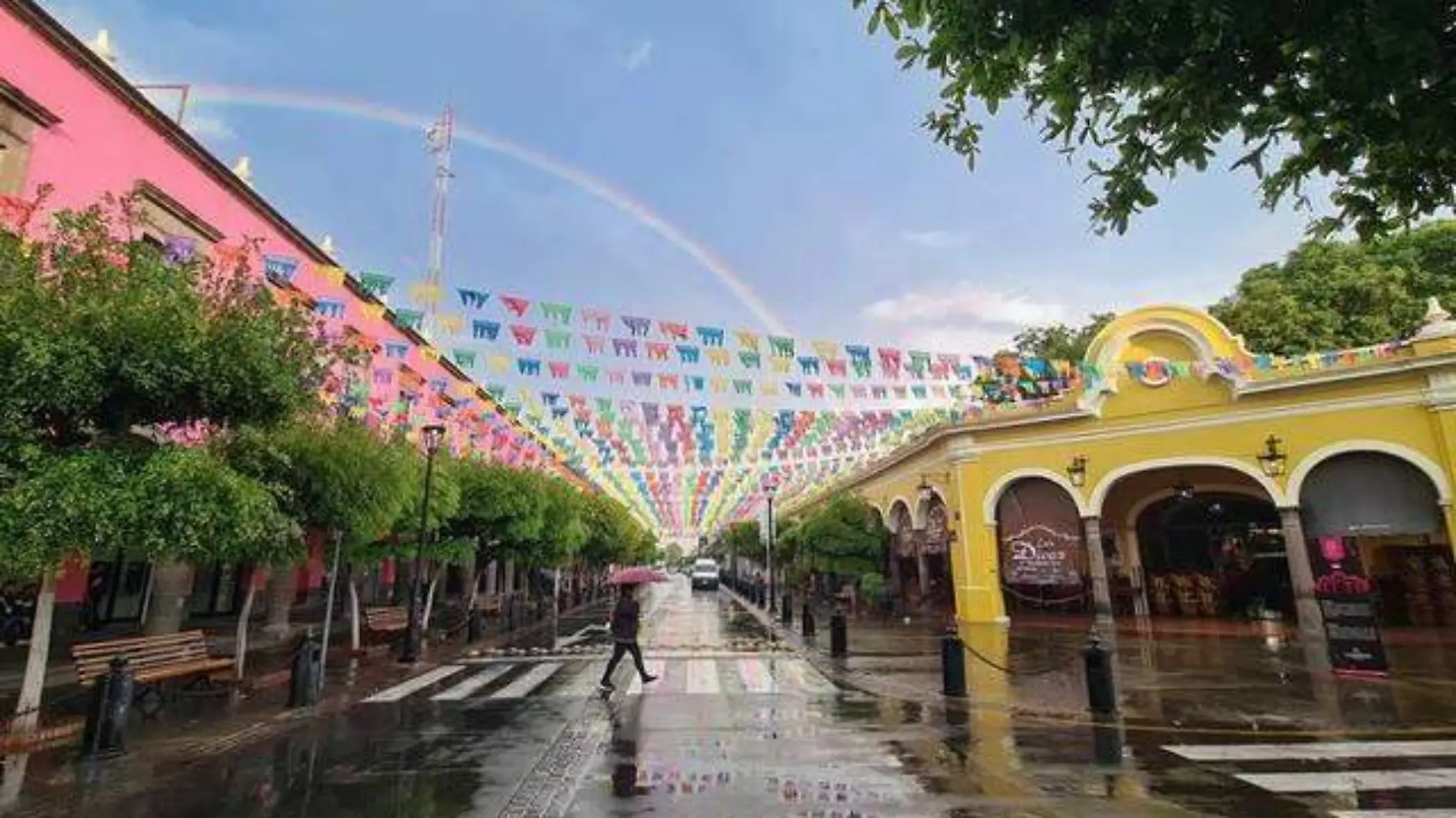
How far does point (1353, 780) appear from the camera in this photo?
290 inches

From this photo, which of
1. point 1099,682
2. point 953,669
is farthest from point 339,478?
point 1099,682

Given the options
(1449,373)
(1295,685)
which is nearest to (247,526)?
(1295,685)

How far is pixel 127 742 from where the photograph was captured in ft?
30.2

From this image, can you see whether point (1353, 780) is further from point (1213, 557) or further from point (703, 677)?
point (1213, 557)

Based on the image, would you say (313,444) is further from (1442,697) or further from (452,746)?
(1442,697)

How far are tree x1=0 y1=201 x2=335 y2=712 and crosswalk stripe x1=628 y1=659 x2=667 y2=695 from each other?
615 centimetres

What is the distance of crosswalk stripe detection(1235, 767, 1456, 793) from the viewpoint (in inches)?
280

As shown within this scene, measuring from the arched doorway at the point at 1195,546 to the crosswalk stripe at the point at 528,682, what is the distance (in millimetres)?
16964

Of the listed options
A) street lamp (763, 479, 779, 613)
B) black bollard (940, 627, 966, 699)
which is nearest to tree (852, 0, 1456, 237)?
black bollard (940, 627, 966, 699)

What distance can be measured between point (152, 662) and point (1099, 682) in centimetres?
1399

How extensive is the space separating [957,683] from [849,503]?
649 inches

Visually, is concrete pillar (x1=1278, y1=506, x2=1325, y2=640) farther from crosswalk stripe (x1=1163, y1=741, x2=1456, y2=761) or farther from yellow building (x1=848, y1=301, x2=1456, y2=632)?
crosswalk stripe (x1=1163, y1=741, x2=1456, y2=761)

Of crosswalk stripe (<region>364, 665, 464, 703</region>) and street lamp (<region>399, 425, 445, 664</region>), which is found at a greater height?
street lamp (<region>399, 425, 445, 664</region>)

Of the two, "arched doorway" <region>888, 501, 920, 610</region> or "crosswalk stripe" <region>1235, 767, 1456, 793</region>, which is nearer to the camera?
"crosswalk stripe" <region>1235, 767, 1456, 793</region>
